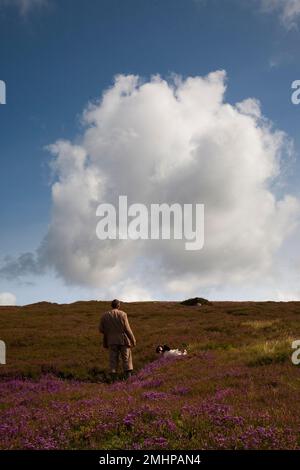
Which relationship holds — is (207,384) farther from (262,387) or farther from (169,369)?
(169,369)

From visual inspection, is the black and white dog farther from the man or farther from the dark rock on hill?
the dark rock on hill

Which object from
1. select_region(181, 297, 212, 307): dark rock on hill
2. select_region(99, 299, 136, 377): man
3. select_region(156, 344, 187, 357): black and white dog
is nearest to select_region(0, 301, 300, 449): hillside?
select_region(156, 344, 187, 357): black and white dog

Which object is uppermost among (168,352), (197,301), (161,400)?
(197,301)

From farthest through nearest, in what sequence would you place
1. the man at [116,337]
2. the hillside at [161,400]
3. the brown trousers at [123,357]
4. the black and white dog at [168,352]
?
the black and white dog at [168,352] < the man at [116,337] < the brown trousers at [123,357] < the hillside at [161,400]

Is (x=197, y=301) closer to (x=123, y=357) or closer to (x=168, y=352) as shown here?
(x=168, y=352)

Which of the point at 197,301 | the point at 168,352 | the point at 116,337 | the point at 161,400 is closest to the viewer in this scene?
the point at 161,400

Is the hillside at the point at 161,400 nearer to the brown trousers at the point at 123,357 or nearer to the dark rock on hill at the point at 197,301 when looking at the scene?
the brown trousers at the point at 123,357

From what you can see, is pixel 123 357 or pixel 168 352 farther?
pixel 168 352

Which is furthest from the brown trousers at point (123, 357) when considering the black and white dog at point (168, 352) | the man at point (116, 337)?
the black and white dog at point (168, 352)

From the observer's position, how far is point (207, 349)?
65.7 ft

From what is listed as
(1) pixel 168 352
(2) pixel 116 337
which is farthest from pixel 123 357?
(1) pixel 168 352

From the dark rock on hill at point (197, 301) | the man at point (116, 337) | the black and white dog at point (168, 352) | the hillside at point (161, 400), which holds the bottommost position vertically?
the hillside at point (161, 400)

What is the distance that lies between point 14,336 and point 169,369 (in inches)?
611
